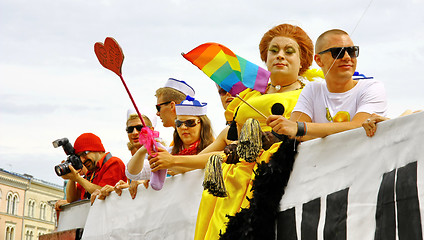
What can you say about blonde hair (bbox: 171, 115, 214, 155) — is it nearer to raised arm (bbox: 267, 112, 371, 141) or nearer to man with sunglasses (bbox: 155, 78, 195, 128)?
man with sunglasses (bbox: 155, 78, 195, 128)

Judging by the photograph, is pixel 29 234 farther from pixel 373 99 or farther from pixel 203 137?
pixel 373 99

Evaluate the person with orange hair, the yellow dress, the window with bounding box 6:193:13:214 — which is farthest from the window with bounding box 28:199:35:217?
the yellow dress

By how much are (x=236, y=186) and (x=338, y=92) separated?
2.42ft

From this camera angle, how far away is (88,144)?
6617mm

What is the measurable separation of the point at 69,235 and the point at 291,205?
330 cm

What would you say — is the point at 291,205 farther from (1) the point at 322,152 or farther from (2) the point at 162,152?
(2) the point at 162,152

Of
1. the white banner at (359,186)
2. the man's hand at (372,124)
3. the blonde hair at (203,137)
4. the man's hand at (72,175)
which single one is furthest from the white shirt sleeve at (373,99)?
the man's hand at (72,175)

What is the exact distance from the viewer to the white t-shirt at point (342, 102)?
3547 mm

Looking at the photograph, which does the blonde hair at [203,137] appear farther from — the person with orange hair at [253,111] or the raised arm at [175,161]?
the raised arm at [175,161]

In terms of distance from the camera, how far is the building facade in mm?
35031

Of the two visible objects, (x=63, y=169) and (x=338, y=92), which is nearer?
(x=338, y=92)

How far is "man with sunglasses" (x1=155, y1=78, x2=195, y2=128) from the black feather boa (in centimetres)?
254

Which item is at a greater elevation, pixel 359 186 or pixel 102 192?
Answer: pixel 102 192

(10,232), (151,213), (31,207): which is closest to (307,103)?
(151,213)
